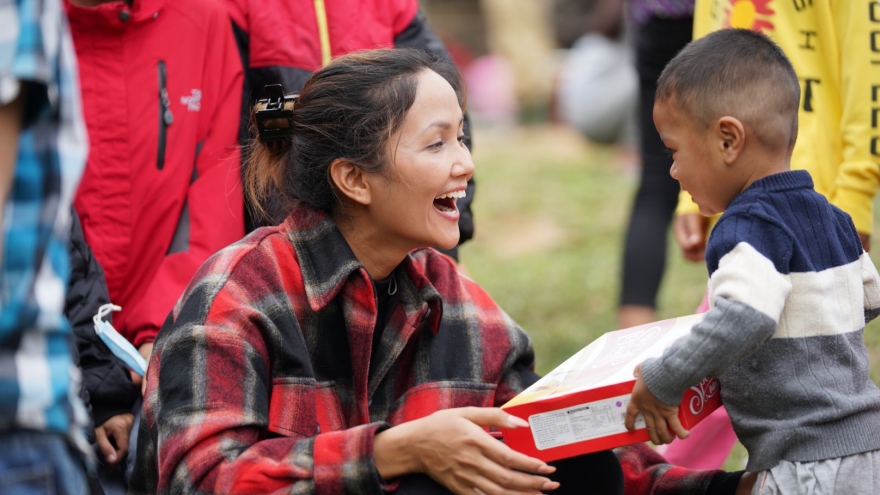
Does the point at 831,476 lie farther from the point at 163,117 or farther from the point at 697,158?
the point at 163,117

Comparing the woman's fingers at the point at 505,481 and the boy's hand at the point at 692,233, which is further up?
the boy's hand at the point at 692,233

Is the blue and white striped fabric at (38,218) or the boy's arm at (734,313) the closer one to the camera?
the blue and white striped fabric at (38,218)

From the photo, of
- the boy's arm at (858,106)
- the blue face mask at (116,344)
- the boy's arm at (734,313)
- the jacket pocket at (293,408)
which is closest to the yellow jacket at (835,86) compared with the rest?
the boy's arm at (858,106)

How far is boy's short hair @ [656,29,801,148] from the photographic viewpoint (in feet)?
7.23

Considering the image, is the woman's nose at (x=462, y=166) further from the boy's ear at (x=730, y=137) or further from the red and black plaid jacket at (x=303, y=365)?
the boy's ear at (x=730, y=137)

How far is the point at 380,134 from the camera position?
2508 millimetres

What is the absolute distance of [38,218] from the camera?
1587mm

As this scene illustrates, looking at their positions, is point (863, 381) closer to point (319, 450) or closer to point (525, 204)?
point (319, 450)

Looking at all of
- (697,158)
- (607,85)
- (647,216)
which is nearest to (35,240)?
(697,158)

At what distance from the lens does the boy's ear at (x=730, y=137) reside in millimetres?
2186

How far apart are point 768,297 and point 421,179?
33.2 inches

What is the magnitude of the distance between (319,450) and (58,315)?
28.1 inches

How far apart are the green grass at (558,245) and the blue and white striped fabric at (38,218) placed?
262 cm

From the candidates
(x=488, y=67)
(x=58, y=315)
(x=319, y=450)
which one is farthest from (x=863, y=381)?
(x=488, y=67)
